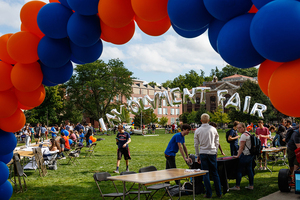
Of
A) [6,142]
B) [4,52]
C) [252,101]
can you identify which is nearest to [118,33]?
[4,52]

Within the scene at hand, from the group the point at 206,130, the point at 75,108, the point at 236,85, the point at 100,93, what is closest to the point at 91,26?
the point at 206,130

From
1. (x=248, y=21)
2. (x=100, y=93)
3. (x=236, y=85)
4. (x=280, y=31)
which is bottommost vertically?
(x=280, y=31)

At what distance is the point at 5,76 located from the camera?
420cm

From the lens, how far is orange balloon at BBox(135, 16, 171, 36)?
3.39 meters

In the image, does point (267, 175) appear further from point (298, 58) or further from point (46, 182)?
point (298, 58)

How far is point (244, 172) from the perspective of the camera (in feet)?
22.6

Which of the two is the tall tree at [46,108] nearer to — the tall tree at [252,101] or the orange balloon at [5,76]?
the tall tree at [252,101]

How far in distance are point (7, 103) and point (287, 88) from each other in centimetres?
404

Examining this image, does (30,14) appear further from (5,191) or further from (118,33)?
(5,191)

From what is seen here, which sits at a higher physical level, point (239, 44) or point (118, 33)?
point (118, 33)

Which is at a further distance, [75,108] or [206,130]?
[75,108]

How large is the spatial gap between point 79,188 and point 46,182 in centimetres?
148

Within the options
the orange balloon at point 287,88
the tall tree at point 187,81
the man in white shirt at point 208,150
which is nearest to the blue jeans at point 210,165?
the man in white shirt at point 208,150

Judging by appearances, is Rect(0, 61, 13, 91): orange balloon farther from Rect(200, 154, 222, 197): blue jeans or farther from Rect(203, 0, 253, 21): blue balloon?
Rect(200, 154, 222, 197): blue jeans
